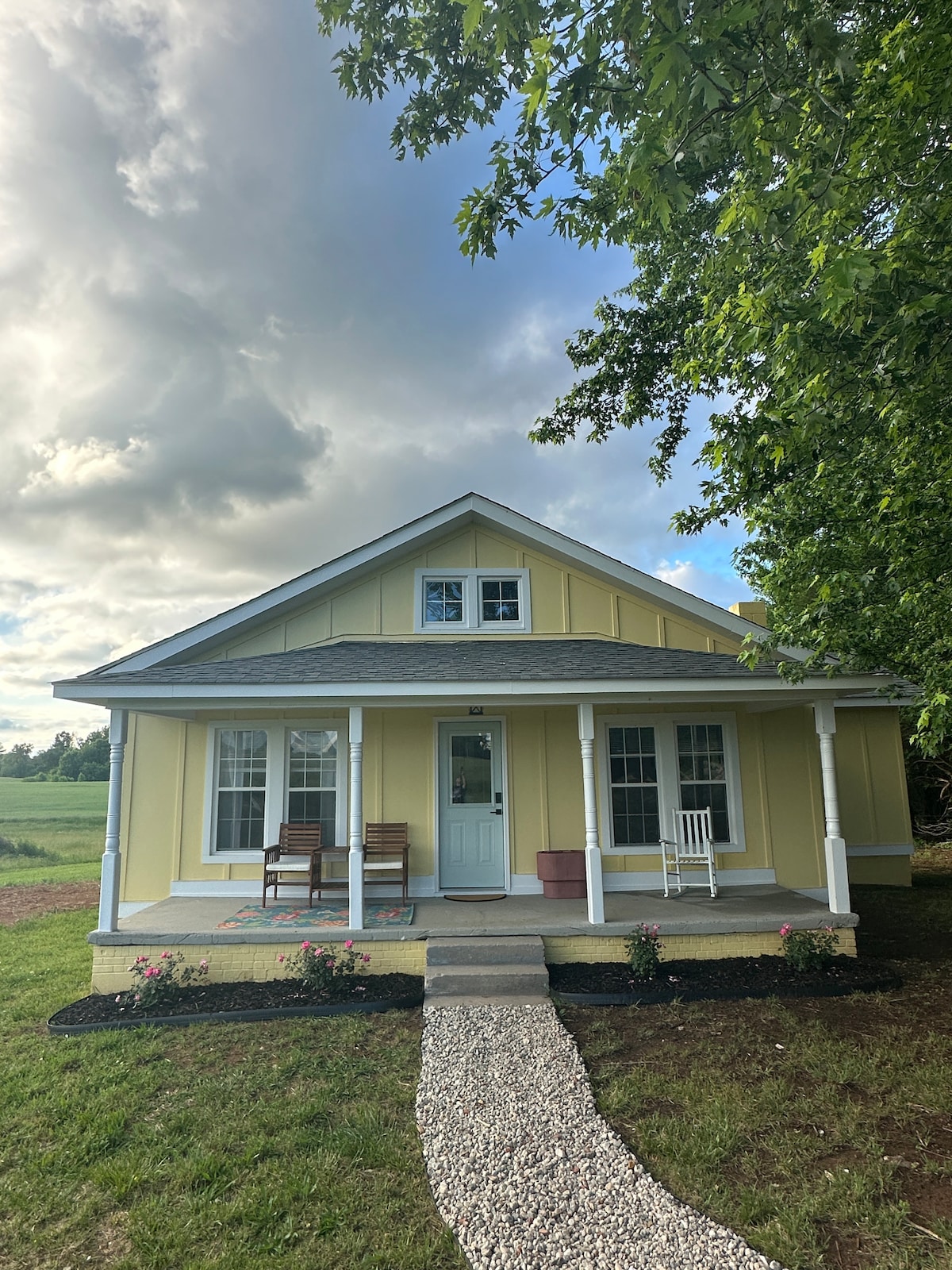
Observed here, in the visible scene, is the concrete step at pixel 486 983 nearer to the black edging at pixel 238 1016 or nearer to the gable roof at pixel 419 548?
the black edging at pixel 238 1016

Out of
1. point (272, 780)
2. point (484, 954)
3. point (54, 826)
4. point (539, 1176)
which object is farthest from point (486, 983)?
point (54, 826)

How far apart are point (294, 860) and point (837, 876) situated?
612 cm

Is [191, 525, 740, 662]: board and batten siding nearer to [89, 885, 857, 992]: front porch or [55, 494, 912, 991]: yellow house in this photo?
[55, 494, 912, 991]: yellow house

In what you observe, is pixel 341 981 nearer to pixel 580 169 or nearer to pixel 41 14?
pixel 580 169

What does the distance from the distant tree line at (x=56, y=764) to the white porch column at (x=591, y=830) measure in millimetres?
21790

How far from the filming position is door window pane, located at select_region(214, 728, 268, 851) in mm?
8898

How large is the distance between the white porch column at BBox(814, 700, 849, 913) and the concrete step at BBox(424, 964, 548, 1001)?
10.8ft

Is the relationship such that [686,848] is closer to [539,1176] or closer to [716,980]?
[716,980]

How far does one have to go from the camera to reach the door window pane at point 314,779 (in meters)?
8.91

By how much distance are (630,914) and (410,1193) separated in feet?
14.6

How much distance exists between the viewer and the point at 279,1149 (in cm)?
382

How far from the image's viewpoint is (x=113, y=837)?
7.13m

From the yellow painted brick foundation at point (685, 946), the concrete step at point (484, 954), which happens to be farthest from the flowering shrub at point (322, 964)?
the yellow painted brick foundation at point (685, 946)

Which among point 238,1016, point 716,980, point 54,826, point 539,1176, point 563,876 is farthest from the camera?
point 54,826
